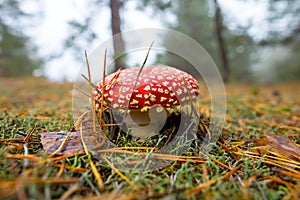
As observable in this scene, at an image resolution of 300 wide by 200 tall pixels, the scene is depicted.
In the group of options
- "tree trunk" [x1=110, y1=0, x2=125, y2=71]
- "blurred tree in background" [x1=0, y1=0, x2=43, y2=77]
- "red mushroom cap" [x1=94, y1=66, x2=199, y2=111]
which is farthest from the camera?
"blurred tree in background" [x1=0, y1=0, x2=43, y2=77]

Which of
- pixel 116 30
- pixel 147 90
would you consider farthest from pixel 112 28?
pixel 147 90

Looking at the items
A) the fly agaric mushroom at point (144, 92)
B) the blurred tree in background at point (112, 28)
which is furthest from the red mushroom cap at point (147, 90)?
the blurred tree in background at point (112, 28)

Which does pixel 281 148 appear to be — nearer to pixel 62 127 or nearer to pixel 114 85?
pixel 114 85

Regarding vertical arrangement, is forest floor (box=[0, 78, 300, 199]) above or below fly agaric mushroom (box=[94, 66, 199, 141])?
below

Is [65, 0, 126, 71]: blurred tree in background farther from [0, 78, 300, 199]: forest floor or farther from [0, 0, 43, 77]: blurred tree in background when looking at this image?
[0, 0, 43, 77]: blurred tree in background

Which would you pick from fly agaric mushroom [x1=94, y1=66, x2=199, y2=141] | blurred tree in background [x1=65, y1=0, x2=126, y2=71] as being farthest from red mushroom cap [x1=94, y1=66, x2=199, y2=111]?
blurred tree in background [x1=65, y1=0, x2=126, y2=71]

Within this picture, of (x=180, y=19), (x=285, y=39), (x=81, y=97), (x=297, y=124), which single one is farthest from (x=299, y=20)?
(x=81, y=97)

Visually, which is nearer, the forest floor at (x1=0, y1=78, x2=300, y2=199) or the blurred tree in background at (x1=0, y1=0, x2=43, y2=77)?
the forest floor at (x1=0, y1=78, x2=300, y2=199)

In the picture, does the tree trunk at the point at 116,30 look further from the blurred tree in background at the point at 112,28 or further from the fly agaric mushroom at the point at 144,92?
the fly agaric mushroom at the point at 144,92
